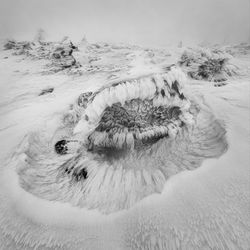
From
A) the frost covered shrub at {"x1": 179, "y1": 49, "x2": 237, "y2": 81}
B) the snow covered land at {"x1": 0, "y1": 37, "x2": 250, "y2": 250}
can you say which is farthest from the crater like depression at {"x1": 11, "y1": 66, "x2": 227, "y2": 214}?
the frost covered shrub at {"x1": 179, "y1": 49, "x2": 237, "y2": 81}

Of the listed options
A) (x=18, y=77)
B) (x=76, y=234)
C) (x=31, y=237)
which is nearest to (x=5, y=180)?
(x=31, y=237)

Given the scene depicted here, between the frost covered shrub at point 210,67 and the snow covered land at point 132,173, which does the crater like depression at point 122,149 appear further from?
the frost covered shrub at point 210,67

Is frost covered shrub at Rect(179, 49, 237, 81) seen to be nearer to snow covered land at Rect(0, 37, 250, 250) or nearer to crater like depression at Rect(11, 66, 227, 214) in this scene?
snow covered land at Rect(0, 37, 250, 250)

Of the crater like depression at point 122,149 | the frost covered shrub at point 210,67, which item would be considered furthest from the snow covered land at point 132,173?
the frost covered shrub at point 210,67

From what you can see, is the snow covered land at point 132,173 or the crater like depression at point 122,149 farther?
the crater like depression at point 122,149

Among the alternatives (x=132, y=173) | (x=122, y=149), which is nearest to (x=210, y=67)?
(x=122, y=149)

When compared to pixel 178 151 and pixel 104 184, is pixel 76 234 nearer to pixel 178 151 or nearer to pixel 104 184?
pixel 104 184

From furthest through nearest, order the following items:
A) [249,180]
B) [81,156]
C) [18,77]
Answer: [18,77]
[81,156]
[249,180]

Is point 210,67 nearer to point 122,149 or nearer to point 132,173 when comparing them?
point 122,149
